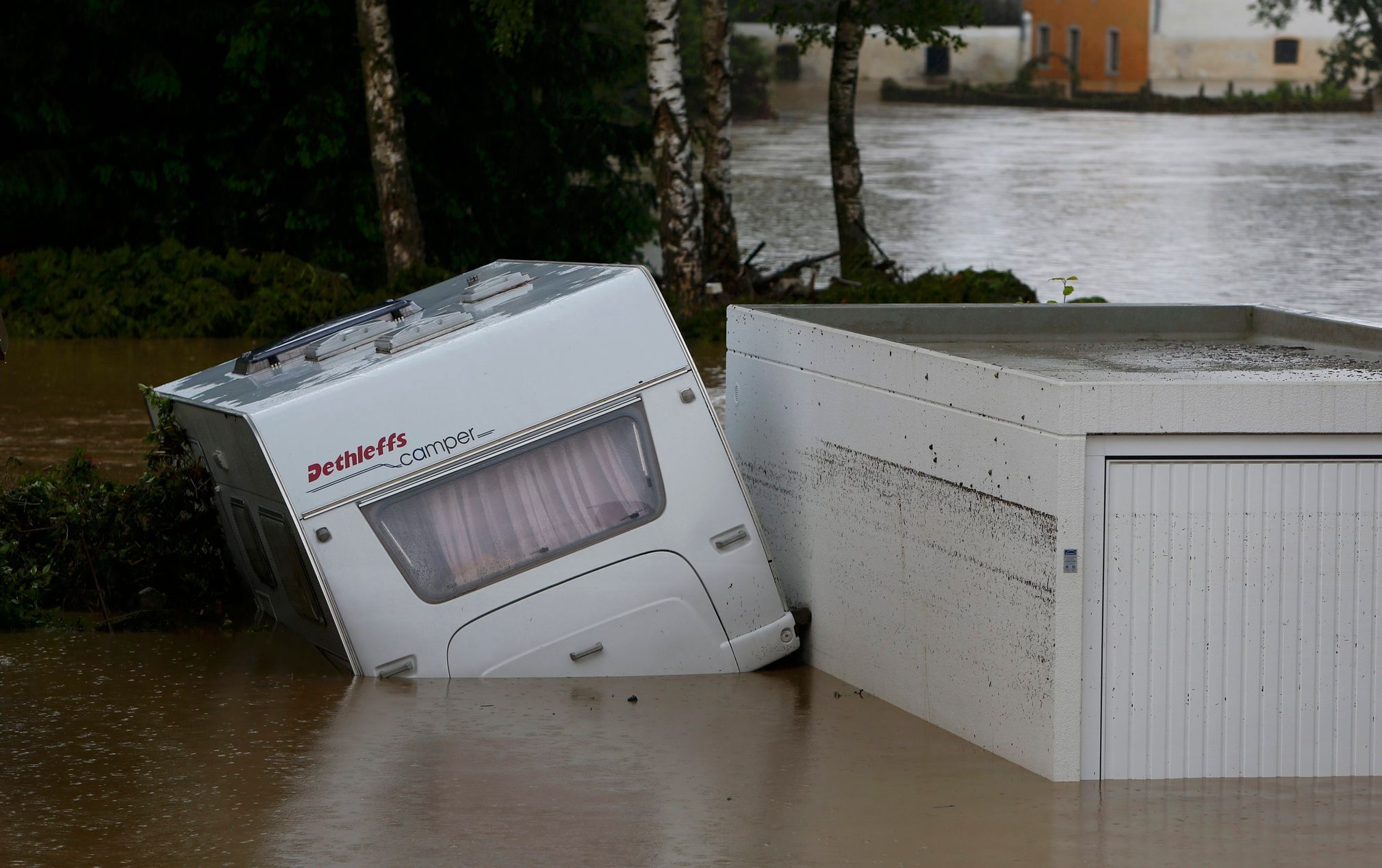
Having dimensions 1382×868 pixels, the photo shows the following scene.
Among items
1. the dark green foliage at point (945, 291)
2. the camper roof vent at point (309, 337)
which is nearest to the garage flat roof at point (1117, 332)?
the camper roof vent at point (309, 337)

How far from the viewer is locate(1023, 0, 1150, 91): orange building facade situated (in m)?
79.6

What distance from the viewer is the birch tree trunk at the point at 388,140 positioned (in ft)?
68.4

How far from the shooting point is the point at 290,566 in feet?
28.5

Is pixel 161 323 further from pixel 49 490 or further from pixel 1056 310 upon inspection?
pixel 1056 310

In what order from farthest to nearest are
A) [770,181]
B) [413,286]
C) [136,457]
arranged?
[770,181], [413,286], [136,457]

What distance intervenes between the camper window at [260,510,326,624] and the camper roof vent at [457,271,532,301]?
5.31 ft

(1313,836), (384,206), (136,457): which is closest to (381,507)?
(1313,836)

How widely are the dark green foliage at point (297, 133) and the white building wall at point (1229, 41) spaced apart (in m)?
57.6

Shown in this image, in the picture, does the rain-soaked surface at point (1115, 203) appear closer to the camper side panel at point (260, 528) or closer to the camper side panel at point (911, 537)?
the camper side panel at point (911, 537)

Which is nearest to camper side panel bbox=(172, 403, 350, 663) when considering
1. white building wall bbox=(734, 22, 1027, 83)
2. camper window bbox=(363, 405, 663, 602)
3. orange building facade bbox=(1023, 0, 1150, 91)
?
camper window bbox=(363, 405, 663, 602)

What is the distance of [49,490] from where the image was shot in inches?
432

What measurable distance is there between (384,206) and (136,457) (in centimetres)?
865

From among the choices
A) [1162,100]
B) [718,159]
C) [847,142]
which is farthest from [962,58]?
[718,159]

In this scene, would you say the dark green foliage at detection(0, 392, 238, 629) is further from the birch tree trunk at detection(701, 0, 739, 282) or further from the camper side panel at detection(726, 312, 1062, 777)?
the birch tree trunk at detection(701, 0, 739, 282)
